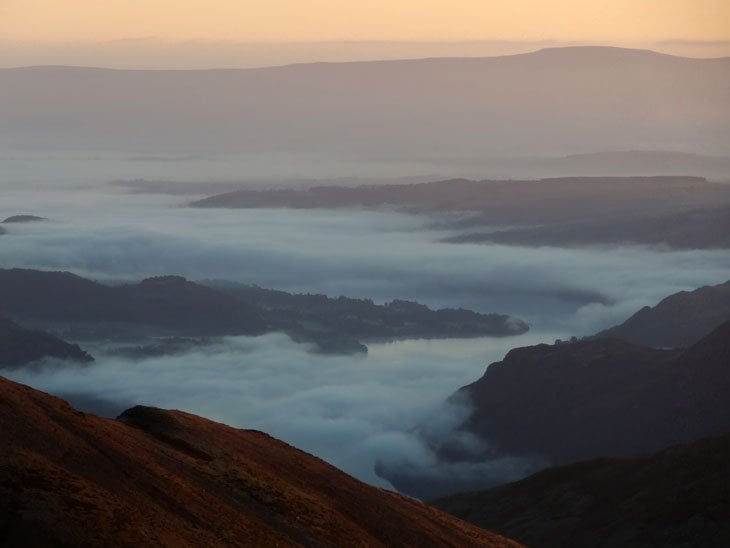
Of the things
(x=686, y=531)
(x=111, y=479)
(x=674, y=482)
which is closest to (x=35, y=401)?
(x=111, y=479)

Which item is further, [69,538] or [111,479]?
[111,479]

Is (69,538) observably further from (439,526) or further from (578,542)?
(578,542)

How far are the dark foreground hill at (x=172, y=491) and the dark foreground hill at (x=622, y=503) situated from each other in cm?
6555

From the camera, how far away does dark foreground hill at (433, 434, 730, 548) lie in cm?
15938

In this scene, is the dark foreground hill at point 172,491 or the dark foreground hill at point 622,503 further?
the dark foreground hill at point 622,503

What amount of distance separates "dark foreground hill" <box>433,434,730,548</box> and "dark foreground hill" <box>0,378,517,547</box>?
215ft

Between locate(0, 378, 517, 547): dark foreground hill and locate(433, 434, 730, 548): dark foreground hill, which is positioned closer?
locate(0, 378, 517, 547): dark foreground hill

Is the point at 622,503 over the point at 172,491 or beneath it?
over

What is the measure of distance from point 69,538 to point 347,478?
33.8 m

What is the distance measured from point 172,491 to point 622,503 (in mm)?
Result: 107739

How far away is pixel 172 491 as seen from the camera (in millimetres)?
69750

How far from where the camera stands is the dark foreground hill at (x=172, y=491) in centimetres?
6022

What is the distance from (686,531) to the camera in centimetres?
15712

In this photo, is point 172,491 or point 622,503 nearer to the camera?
point 172,491
